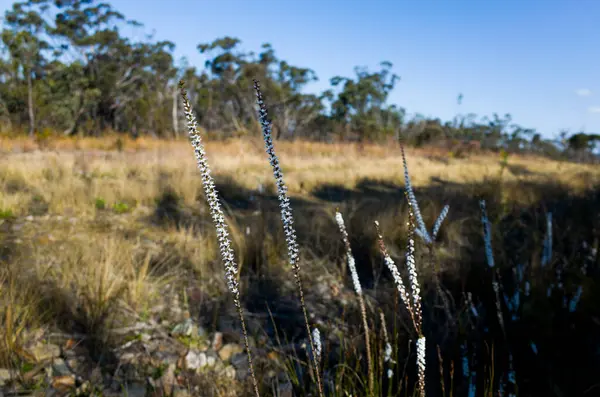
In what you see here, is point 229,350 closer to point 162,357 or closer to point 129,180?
point 162,357

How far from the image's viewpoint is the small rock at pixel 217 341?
2209 mm

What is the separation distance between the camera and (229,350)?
219cm

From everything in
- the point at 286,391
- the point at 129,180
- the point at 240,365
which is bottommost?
the point at 240,365

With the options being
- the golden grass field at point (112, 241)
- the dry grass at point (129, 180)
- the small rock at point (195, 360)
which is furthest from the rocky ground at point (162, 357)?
the dry grass at point (129, 180)

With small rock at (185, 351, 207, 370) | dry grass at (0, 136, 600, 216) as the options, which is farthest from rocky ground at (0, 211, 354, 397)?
dry grass at (0, 136, 600, 216)

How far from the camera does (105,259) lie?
262cm

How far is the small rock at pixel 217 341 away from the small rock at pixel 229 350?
30 millimetres

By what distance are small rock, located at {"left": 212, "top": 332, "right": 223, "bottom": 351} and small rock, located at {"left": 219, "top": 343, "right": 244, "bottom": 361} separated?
0.03 m

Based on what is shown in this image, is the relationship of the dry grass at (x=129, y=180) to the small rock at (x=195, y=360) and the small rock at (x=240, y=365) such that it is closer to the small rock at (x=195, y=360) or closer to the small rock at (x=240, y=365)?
the small rock at (x=195, y=360)

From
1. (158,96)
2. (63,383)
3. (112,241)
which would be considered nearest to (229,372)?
(63,383)

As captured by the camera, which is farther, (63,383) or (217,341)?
(217,341)

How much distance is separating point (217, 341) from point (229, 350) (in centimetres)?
10

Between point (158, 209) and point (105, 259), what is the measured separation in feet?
8.75

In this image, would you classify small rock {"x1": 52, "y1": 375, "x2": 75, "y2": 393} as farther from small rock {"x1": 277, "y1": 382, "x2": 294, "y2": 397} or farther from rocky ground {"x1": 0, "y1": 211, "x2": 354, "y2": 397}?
small rock {"x1": 277, "y1": 382, "x2": 294, "y2": 397}
